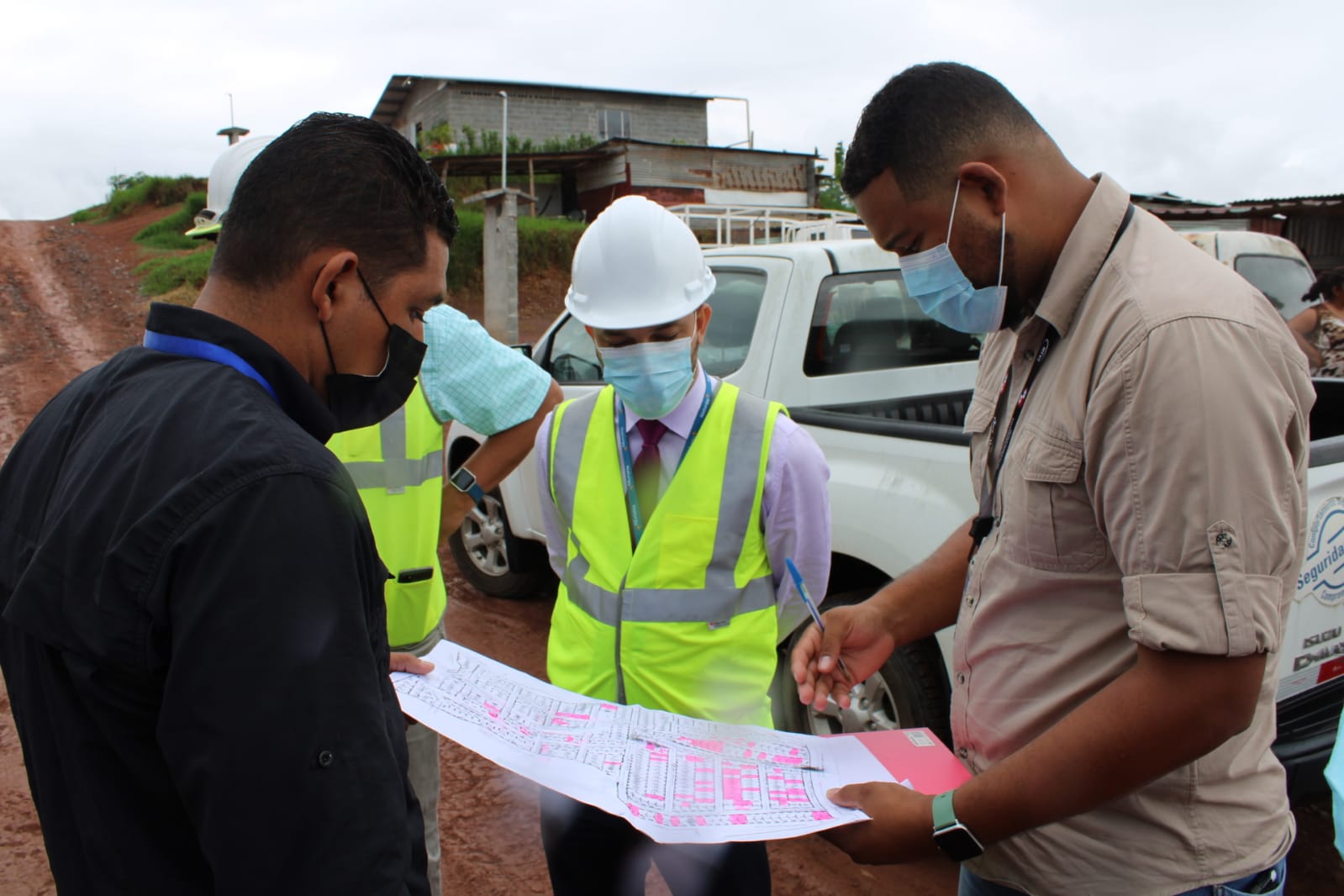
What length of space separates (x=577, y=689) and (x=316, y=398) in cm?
115

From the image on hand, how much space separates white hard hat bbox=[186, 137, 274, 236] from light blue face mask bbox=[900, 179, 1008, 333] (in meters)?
1.91

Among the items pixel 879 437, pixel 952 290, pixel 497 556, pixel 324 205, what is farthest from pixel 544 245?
pixel 324 205

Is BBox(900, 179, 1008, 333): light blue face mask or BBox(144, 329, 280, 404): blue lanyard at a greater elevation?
BBox(900, 179, 1008, 333): light blue face mask

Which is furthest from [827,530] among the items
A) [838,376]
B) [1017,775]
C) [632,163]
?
[632,163]

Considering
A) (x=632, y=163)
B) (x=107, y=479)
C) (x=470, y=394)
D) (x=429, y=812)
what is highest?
(x=632, y=163)

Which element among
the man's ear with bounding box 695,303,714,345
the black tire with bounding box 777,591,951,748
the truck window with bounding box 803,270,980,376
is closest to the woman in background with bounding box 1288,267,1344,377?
the truck window with bounding box 803,270,980,376

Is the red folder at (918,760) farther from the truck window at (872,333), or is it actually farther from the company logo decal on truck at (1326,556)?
the truck window at (872,333)

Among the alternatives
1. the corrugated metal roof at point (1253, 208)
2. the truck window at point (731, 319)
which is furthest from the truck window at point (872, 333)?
the corrugated metal roof at point (1253, 208)

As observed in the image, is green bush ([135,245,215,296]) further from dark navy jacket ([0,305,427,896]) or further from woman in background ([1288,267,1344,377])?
dark navy jacket ([0,305,427,896])

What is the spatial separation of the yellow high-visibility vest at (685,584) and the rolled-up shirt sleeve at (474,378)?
727 mm

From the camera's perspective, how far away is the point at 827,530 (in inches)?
86.0

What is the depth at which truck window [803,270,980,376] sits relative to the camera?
3938 millimetres

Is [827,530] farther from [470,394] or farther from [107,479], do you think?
[107,479]

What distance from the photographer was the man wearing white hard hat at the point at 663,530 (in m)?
2.06
